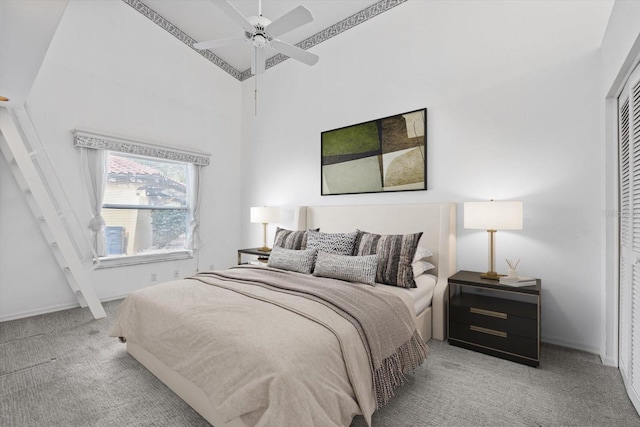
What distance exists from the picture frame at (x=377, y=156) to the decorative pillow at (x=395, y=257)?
2.77 ft

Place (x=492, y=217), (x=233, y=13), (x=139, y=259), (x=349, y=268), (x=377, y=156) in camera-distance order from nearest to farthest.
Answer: (x=233, y=13) → (x=492, y=217) → (x=349, y=268) → (x=377, y=156) → (x=139, y=259)

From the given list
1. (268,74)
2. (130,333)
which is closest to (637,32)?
(130,333)

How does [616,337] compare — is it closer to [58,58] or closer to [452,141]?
[452,141]

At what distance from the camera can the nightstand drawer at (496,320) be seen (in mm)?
2299

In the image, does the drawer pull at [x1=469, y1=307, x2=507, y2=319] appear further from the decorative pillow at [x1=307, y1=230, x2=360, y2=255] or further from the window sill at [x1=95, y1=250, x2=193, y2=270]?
the window sill at [x1=95, y1=250, x2=193, y2=270]

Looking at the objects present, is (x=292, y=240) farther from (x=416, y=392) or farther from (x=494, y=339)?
(x=494, y=339)

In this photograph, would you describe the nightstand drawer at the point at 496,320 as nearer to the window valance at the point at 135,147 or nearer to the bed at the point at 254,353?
the bed at the point at 254,353

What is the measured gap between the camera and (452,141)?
3176mm

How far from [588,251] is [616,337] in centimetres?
65

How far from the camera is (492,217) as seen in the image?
8.34 feet

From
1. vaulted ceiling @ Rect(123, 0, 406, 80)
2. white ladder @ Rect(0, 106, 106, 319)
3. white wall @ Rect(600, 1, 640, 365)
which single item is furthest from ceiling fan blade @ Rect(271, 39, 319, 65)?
white ladder @ Rect(0, 106, 106, 319)

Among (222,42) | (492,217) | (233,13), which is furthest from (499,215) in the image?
(222,42)

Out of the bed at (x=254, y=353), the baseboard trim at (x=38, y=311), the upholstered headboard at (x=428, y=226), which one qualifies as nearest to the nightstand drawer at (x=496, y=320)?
the upholstered headboard at (x=428, y=226)

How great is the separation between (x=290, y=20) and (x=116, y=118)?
9.93 ft
